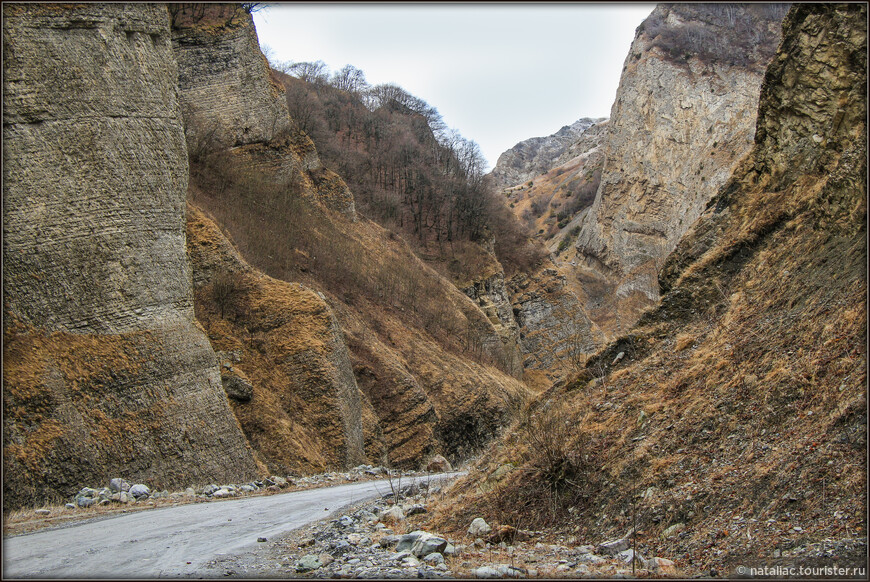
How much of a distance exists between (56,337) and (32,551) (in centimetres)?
746

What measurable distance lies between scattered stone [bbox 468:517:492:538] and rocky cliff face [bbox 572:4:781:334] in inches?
1886

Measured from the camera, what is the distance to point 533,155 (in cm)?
15938

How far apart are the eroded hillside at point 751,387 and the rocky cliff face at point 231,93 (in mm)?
23146

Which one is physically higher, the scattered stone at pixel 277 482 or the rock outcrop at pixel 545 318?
the rock outcrop at pixel 545 318

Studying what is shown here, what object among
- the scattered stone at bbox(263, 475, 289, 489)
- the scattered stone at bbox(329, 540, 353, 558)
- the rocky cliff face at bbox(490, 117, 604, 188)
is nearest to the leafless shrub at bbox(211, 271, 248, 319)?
the scattered stone at bbox(263, 475, 289, 489)

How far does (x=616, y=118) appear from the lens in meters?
68.7

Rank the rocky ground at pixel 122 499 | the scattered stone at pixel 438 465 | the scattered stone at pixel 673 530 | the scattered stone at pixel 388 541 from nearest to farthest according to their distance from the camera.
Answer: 1. the scattered stone at pixel 673 530
2. the scattered stone at pixel 388 541
3. the rocky ground at pixel 122 499
4. the scattered stone at pixel 438 465

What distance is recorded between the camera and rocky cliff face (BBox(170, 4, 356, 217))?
1214 inches

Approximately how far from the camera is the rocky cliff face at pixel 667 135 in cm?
5675

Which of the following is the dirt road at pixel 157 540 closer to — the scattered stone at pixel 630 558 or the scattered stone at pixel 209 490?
the scattered stone at pixel 209 490

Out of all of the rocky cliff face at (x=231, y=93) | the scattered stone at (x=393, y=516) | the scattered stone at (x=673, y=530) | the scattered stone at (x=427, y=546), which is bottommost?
the scattered stone at (x=393, y=516)

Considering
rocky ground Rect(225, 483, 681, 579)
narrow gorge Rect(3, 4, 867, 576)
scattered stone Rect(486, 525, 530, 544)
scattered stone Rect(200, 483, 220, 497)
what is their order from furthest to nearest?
1. scattered stone Rect(200, 483, 220, 497)
2. scattered stone Rect(486, 525, 530, 544)
3. narrow gorge Rect(3, 4, 867, 576)
4. rocky ground Rect(225, 483, 681, 579)

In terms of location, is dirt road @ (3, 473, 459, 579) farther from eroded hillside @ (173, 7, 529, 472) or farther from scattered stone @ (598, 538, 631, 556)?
eroded hillside @ (173, 7, 529, 472)

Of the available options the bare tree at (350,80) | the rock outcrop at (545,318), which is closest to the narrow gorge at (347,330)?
the rock outcrop at (545,318)
